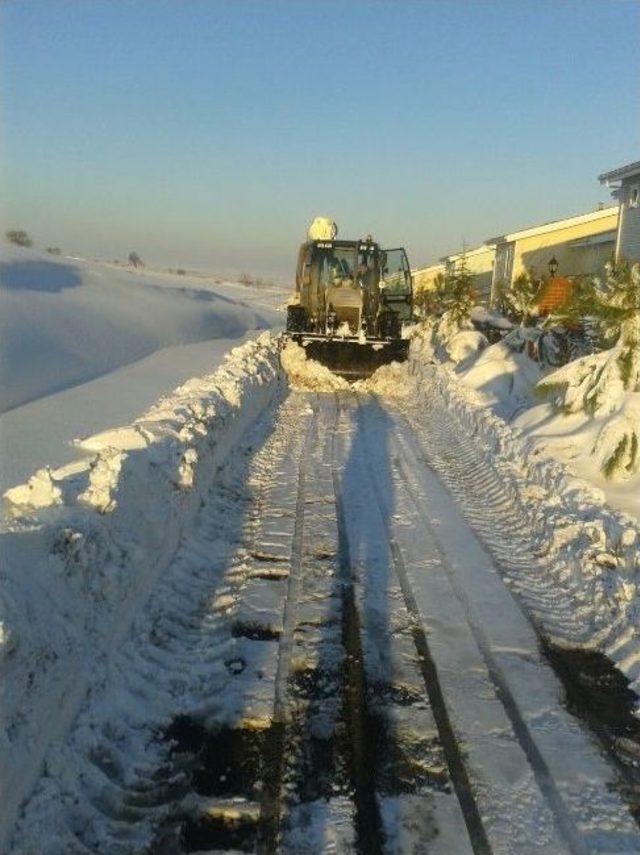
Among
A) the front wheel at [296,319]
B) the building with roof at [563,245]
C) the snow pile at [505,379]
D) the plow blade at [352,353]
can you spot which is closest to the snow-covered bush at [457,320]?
the snow pile at [505,379]

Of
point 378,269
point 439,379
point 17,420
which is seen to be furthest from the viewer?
point 378,269

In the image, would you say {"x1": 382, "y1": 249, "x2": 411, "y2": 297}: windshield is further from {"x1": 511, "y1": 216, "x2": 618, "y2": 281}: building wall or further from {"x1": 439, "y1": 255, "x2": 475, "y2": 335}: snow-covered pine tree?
{"x1": 511, "y1": 216, "x2": 618, "y2": 281}: building wall

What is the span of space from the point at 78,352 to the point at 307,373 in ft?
15.4

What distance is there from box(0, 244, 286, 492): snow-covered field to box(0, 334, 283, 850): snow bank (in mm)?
1267

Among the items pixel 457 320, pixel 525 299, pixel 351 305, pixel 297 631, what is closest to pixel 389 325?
pixel 351 305

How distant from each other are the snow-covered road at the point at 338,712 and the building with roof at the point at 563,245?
26.7 m

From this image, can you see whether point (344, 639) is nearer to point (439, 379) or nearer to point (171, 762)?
point (171, 762)

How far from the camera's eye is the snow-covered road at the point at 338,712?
9.45ft

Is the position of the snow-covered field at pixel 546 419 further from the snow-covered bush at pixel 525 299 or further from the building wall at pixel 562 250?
the building wall at pixel 562 250

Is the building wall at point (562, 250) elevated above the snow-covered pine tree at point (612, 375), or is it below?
above

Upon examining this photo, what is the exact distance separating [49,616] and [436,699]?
181 cm

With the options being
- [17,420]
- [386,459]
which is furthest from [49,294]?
[386,459]

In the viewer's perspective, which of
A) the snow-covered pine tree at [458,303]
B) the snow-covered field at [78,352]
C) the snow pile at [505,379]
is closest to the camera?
the snow-covered field at [78,352]

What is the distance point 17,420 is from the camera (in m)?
8.88
